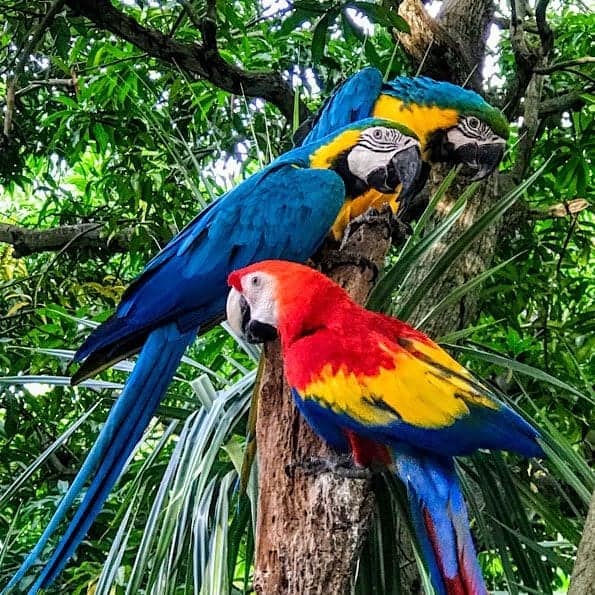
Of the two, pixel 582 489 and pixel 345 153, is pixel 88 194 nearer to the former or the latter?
pixel 345 153

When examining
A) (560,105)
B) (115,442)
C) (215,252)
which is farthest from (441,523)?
(560,105)

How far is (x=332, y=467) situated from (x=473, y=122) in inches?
38.0

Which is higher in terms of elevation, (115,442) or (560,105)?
(560,105)

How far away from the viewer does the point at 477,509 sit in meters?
1.11

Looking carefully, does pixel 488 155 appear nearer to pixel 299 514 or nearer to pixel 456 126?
pixel 456 126

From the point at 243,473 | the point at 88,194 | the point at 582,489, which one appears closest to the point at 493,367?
the point at 582,489

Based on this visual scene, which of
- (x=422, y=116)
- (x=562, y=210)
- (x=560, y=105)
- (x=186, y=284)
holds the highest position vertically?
(x=560, y=105)

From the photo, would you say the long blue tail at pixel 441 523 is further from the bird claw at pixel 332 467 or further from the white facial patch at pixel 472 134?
the white facial patch at pixel 472 134

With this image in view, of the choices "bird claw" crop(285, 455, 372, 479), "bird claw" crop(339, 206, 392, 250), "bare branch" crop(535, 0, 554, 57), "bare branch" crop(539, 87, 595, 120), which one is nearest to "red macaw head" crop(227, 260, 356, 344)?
"bird claw" crop(285, 455, 372, 479)

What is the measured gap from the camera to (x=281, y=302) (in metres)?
0.77

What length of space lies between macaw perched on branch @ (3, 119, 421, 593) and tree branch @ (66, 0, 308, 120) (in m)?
0.43

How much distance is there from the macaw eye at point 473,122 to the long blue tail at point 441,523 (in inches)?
36.9

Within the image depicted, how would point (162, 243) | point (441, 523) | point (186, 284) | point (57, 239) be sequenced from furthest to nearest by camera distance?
point (57, 239), point (162, 243), point (186, 284), point (441, 523)

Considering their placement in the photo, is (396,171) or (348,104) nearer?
(396,171)
